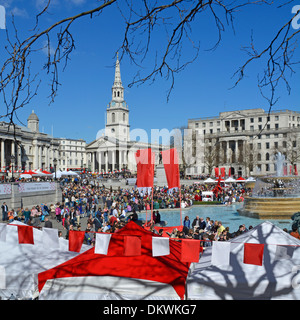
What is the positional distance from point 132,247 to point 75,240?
4.37 ft

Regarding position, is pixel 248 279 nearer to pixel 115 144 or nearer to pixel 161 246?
pixel 161 246

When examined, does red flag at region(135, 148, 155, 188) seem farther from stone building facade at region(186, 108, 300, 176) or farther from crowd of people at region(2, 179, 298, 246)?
stone building facade at region(186, 108, 300, 176)

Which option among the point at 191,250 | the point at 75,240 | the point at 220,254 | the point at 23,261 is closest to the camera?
the point at 220,254

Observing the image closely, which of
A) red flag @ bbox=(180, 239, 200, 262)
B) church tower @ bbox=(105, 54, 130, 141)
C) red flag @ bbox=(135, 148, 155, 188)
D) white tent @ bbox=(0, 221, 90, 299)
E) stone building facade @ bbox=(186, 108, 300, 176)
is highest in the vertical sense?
church tower @ bbox=(105, 54, 130, 141)

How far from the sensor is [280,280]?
17.3 feet

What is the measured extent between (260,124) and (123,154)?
44.8m

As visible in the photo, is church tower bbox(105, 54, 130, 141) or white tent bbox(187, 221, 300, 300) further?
church tower bbox(105, 54, 130, 141)

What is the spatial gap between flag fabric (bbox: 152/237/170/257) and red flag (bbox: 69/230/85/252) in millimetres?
1647

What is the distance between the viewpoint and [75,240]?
7098 millimetres

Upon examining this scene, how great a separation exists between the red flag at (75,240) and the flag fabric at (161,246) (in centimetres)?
165

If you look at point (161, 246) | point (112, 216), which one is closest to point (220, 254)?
point (161, 246)

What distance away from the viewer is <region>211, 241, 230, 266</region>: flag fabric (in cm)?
576

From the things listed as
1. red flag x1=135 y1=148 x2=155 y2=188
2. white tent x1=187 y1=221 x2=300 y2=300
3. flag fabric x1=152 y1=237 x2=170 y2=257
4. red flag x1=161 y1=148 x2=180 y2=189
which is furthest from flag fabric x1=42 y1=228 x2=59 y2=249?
red flag x1=135 y1=148 x2=155 y2=188
